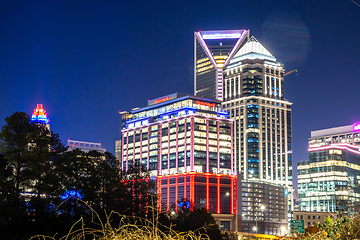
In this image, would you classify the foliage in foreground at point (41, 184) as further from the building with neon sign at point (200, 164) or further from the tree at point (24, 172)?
the building with neon sign at point (200, 164)

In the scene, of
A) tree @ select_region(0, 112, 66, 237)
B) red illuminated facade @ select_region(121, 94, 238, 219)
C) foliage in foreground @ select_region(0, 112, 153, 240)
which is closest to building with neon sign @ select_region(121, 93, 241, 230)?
red illuminated facade @ select_region(121, 94, 238, 219)

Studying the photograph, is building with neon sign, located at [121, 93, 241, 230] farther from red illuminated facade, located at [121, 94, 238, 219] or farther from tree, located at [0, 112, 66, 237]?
tree, located at [0, 112, 66, 237]

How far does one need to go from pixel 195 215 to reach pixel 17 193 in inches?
1622

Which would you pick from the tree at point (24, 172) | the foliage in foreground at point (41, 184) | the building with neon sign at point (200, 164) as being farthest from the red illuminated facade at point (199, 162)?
→ the tree at point (24, 172)

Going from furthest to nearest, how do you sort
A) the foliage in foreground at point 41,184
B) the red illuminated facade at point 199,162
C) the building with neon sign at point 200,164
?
the red illuminated facade at point 199,162
the building with neon sign at point 200,164
the foliage in foreground at point 41,184

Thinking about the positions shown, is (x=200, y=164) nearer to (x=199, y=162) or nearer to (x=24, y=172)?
(x=199, y=162)

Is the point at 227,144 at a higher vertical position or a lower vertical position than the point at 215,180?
higher

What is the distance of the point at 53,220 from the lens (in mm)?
60000

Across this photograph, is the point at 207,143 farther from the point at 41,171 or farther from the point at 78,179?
the point at 41,171

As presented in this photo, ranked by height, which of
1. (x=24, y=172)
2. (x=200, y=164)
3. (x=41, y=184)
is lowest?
(x=41, y=184)

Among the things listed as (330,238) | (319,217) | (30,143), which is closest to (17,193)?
(30,143)

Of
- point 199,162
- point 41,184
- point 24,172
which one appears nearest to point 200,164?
point 199,162

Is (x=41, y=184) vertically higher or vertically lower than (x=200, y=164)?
lower

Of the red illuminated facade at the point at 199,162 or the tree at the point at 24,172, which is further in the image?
the red illuminated facade at the point at 199,162
